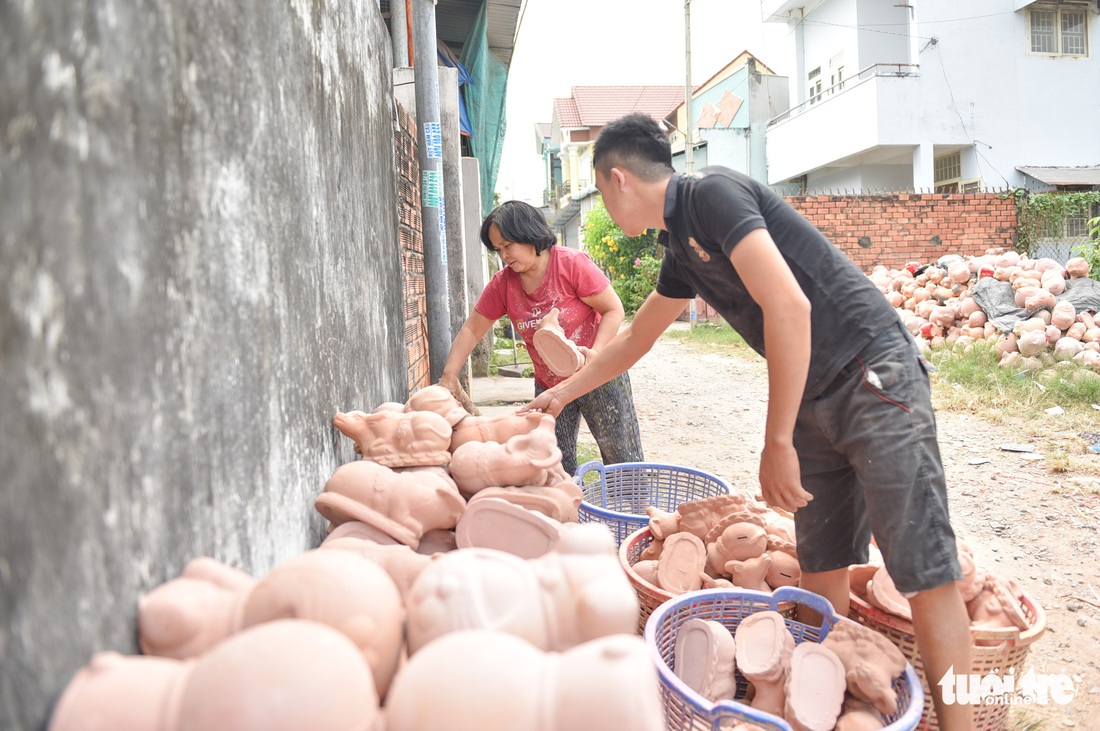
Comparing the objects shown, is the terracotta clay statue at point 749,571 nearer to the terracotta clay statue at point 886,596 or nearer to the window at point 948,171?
the terracotta clay statue at point 886,596

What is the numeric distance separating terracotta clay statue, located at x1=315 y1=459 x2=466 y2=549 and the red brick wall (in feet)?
42.1

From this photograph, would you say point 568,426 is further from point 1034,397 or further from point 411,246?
point 1034,397

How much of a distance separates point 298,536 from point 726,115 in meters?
22.7

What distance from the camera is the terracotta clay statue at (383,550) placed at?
5.17ft

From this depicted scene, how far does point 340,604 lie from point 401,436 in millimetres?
1078

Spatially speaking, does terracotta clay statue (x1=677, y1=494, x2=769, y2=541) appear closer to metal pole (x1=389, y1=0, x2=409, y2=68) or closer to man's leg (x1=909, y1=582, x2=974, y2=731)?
man's leg (x1=909, y1=582, x2=974, y2=731)

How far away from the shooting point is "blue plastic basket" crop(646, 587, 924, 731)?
5.65 feet

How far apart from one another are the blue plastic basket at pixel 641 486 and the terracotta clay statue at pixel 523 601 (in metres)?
2.17

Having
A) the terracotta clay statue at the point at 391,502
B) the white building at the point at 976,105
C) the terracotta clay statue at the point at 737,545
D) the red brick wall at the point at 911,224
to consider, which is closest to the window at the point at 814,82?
the white building at the point at 976,105

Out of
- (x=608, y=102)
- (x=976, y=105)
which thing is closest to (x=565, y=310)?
(x=976, y=105)

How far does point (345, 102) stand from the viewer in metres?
2.76

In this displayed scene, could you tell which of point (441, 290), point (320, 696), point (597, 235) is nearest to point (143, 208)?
point (320, 696)

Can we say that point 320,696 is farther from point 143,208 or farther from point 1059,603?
point 1059,603

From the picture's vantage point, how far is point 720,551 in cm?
255
